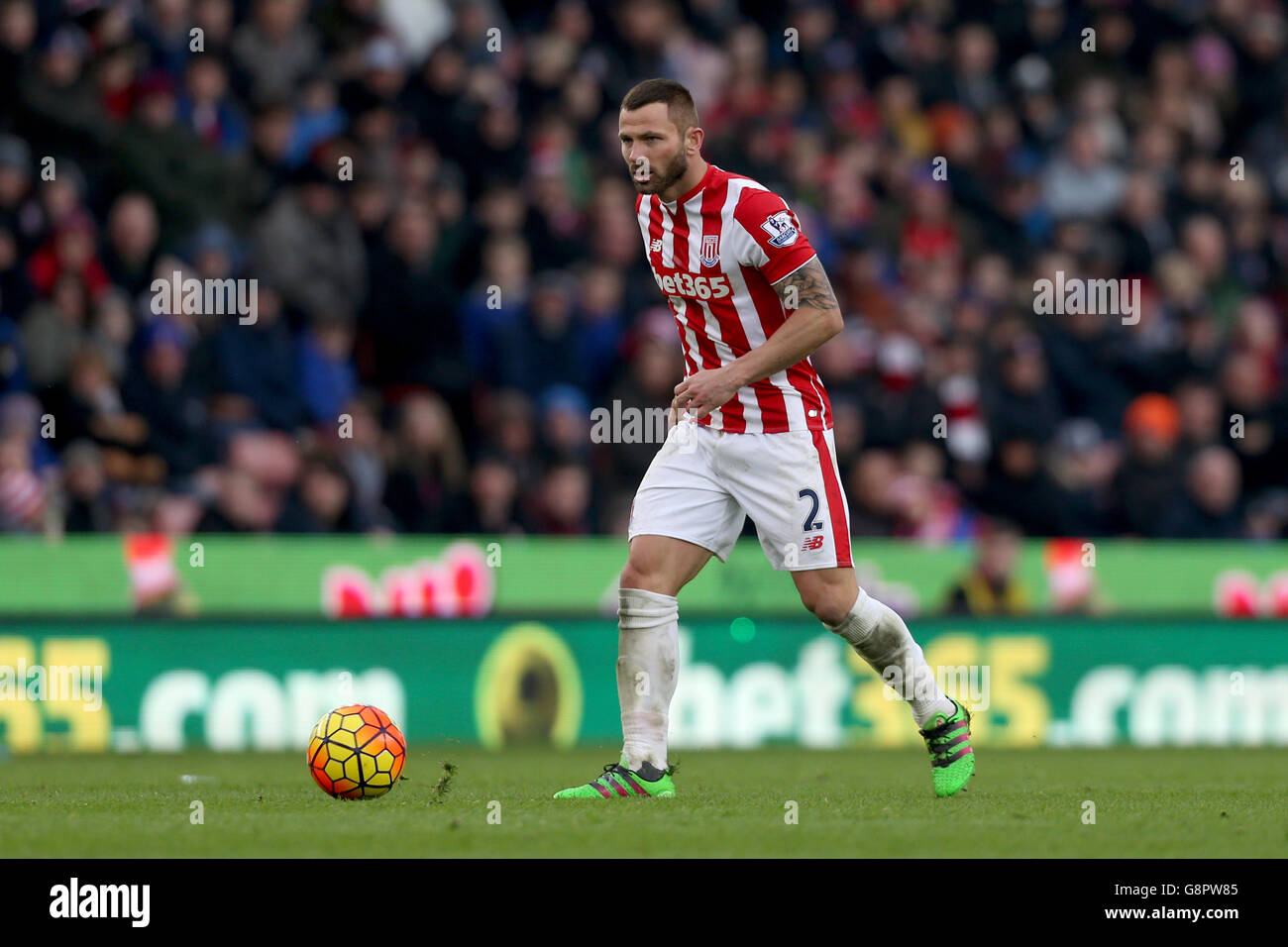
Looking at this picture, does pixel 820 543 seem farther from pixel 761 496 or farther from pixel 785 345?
pixel 785 345

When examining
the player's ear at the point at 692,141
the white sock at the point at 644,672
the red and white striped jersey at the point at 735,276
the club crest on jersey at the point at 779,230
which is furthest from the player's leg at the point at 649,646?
the player's ear at the point at 692,141

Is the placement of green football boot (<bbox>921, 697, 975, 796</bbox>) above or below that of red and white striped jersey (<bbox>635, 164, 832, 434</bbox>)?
below

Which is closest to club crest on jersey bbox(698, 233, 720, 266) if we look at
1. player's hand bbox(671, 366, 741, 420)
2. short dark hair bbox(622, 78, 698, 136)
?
short dark hair bbox(622, 78, 698, 136)

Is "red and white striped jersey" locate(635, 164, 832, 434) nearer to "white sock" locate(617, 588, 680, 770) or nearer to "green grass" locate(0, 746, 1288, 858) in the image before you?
"white sock" locate(617, 588, 680, 770)

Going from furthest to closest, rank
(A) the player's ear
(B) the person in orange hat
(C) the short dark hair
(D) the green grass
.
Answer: (B) the person in orange hat < (A) the player's ear < (C) the short dark hair < (D) the green grass

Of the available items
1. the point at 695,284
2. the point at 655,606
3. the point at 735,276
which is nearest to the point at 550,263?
the point at 695,284

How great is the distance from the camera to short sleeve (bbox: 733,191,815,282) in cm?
718

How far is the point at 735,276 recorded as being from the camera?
24.0 feet

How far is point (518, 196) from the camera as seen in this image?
46.6 feet

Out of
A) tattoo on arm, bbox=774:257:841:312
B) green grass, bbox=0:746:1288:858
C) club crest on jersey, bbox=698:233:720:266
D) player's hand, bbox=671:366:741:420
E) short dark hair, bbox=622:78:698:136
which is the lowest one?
green grass, bbox=0:746:1288:858

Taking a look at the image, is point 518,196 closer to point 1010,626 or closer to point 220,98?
point 220,98

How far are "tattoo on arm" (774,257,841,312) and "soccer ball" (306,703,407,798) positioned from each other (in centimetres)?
213

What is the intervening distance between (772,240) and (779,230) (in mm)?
45

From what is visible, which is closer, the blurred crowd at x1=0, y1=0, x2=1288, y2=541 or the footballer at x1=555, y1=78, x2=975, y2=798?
the footballer at x1=555, y1=78, x2=975, y2=798
